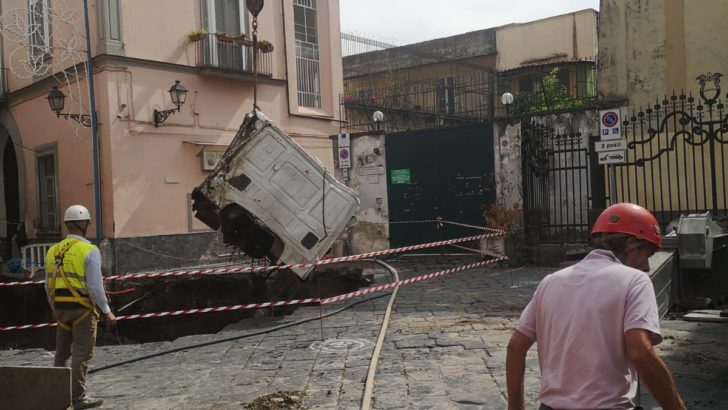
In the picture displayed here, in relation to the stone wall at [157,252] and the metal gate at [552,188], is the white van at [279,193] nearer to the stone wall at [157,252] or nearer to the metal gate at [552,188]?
the metal gate at [552,188]

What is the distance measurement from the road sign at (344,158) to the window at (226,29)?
3545 millimetres

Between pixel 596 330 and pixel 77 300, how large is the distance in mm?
4695

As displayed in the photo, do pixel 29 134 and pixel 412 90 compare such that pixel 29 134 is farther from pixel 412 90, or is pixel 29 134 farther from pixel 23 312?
pixel 412 90

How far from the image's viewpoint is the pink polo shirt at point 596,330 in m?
A: 2.39

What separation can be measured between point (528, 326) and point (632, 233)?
57 cm

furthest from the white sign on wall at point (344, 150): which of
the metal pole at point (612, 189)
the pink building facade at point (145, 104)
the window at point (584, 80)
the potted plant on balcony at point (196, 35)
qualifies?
the window at point (584, 80)

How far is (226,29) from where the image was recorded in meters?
17.8

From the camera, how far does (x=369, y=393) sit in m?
5.33

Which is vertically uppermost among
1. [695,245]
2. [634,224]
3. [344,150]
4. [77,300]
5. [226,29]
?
[226,29]

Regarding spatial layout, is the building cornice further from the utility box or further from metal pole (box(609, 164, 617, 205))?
the utility box

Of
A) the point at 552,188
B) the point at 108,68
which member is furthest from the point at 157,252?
the point at 552,188

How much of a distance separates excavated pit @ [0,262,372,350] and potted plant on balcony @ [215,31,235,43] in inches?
266

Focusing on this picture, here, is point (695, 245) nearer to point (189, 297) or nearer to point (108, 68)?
point (189, 297)

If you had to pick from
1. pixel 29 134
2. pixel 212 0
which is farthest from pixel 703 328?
pixel 29 134
